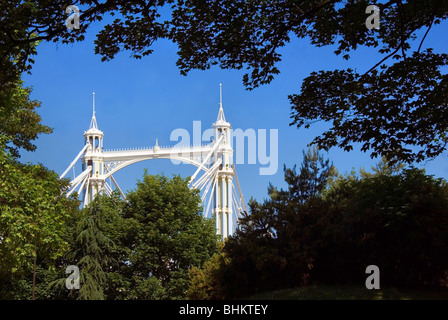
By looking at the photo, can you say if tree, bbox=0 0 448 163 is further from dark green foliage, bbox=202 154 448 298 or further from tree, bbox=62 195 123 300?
tree, bbox=62 195 123 300

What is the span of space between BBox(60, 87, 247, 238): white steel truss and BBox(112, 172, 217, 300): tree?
15745 mm

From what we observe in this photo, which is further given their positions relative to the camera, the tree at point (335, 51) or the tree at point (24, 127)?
the tree at point (24, 127)

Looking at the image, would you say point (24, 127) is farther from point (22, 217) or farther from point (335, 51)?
point (335, 51)

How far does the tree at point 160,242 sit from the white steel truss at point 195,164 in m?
15.7

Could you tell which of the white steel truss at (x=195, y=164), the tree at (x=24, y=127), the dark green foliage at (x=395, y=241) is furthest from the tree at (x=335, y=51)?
the white steel truss at (x=195, y=164)

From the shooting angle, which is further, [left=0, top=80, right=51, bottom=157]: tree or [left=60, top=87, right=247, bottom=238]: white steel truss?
[left=60, top=87, right=247, bottom=238]: white steel truss

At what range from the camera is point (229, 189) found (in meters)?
51.8

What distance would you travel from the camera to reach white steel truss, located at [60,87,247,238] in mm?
50281

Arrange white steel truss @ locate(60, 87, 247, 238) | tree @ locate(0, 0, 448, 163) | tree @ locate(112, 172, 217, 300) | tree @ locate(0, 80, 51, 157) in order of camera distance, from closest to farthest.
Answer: tree @ locate(0, 0, 448, 163) → tree @ locate(0, 80, 51, 157) → tree @ locate(112, 172, 217, 300) → white steel truss @ locate(60, 87, 247, 238)

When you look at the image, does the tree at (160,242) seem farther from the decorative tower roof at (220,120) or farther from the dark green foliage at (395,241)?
the decorative tower roof at (220,120)

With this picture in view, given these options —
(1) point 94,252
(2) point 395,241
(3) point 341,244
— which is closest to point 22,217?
(1) point 94,252

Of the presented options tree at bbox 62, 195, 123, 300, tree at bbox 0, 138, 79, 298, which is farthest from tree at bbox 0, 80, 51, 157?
tree at bbox 62, 195, 123, 300

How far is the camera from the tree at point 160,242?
2981cm
